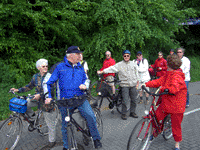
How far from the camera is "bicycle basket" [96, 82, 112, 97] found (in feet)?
17.3

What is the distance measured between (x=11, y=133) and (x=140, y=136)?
2.59 m

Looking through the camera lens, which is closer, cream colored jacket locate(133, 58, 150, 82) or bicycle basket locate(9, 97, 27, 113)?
bicycle basket locate(9, 97, 27, 113)

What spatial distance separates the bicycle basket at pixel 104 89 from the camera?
5.28 m

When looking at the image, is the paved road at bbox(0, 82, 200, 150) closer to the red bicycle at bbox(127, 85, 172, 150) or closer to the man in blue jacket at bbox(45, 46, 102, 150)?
the red bicycle at bbox(127, 85, 172, 150)

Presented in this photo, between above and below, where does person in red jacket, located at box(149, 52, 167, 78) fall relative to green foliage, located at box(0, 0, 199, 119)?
below

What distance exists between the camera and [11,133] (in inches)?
149

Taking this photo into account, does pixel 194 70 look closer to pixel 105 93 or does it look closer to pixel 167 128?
pixel 105 93

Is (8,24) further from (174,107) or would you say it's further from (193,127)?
(193,127)

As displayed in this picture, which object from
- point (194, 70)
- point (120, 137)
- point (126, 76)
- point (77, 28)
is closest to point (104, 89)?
point (126, 76)

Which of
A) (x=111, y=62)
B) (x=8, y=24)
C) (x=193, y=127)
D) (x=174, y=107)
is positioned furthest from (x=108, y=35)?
(x=174, y=107)

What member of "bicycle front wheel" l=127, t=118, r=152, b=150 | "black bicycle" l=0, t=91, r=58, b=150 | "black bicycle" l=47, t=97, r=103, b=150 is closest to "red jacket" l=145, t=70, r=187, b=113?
"bicycle front wheel" l=127, t=118, r=152, b=150

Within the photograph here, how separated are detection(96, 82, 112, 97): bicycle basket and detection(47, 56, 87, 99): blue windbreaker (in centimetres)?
200

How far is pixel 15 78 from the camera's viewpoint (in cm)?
775

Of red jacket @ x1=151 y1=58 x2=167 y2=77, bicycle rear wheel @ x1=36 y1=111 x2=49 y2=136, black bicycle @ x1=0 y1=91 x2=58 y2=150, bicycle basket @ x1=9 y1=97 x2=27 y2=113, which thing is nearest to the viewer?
black bicycle @ x1=0 y1=91 x2=58 y2=150
